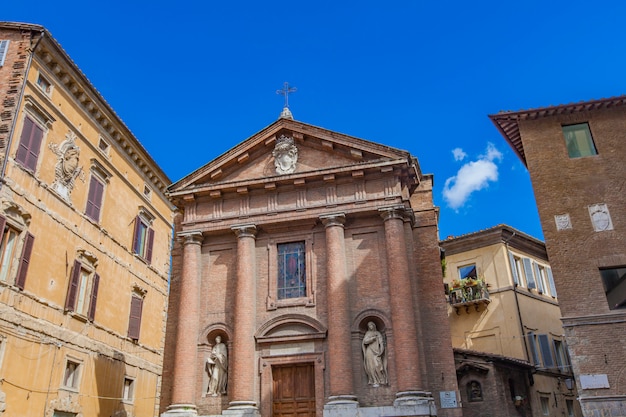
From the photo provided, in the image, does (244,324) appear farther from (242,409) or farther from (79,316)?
(79,316)

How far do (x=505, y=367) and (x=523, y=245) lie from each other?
32.4 feet

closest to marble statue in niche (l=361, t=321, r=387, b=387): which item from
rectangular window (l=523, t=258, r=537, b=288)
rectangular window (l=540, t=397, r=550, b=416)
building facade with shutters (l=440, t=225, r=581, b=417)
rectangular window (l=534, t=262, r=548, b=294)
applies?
building facade with shutters (l=440, t=225, r=581, b=417)

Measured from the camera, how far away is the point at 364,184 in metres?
20.7

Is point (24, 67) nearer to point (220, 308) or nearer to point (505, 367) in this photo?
point (220, 308)

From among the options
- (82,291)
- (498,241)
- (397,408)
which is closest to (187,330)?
(82,291)

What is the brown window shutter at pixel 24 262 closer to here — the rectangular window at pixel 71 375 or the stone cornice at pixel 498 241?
the rectangular window at pixel 71 375

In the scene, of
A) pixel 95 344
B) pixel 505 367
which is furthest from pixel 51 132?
pixel 505 367

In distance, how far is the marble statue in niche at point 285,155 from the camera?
2178 centimetres

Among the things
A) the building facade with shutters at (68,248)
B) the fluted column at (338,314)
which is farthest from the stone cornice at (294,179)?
the building facade with shutters at (68,248)

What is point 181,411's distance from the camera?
1889 cm

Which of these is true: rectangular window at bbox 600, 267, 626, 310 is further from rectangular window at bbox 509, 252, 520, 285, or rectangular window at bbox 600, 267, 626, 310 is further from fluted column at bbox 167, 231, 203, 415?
fluted column at bbox 167, 231, 203, 415

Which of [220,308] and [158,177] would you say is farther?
[158,177]

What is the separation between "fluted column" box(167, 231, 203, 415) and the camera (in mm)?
19172

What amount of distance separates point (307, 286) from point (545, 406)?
14.7 metres
